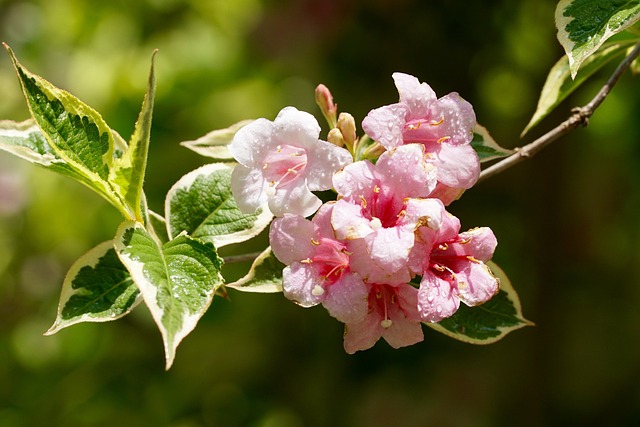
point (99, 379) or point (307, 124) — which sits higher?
point (307, 124)

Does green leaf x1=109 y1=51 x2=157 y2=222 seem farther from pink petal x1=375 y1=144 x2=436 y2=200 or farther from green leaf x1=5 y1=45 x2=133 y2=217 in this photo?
pink petal x1=375 y1=144 x2=436 y2=200

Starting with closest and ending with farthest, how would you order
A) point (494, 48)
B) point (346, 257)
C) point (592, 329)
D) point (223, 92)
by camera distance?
1. point (346, 257)
2. point (494, 48)
3. point (223, 92)
4. point (592, 329)

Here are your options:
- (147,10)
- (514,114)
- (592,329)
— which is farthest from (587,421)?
(147,10)

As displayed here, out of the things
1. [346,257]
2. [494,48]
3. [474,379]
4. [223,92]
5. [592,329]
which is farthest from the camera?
[592,329]

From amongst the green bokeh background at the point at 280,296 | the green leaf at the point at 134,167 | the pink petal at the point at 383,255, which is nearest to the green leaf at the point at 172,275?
the green leaf at the point at 134,167

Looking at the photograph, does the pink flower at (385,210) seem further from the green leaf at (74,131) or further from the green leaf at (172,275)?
the green leaf at (74,131)

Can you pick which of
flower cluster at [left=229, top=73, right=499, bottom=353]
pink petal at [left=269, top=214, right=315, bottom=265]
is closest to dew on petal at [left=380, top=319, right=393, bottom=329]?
flower cluster at [left=229, top=73, right=499, bottom=353]

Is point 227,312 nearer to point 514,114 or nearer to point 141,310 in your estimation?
point 141,310
